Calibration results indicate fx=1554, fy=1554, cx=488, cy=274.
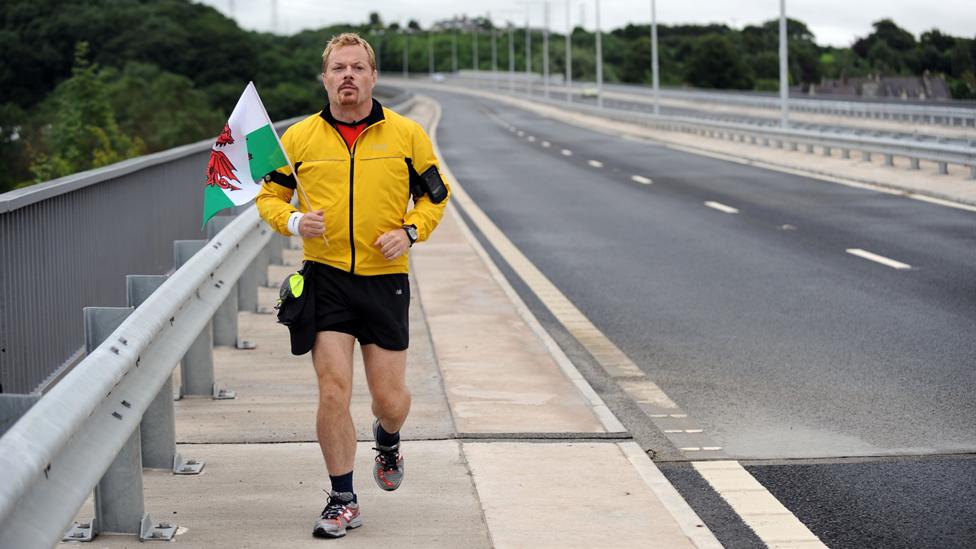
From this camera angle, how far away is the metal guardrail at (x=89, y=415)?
11.1ft

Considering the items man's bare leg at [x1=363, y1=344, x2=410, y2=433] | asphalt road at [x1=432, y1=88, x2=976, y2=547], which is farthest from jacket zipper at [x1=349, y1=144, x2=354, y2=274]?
asphalt road at [x1=432, y1=88, x2=976, y2=547]

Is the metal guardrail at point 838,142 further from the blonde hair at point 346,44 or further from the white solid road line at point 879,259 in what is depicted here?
the blonde hair at point 346,44

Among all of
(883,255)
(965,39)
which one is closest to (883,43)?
(965,39)

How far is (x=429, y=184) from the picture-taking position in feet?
18.9

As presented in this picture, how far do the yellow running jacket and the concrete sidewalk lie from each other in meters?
0.98

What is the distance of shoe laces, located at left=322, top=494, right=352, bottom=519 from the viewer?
5.50 metres

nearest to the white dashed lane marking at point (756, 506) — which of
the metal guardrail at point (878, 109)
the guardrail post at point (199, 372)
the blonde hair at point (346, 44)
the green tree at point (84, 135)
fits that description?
the blonde hair at point (346, 44)

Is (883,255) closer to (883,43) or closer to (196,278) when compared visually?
(196,278)

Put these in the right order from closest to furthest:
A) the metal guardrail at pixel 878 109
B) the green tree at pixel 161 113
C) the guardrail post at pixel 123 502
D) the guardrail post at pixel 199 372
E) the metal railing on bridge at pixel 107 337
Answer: the metal railing on bridge at pixel 107 337, the guardrail post at pixel 123 502, the guardrail post at pixel 199 372, the metal guardrail at pixel 878 109, the green tree at pixel 161 113

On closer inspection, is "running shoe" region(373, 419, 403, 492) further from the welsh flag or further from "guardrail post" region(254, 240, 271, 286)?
"guardrail post" region(254, 240, 271, 286)

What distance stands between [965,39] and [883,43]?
3671 centimetres

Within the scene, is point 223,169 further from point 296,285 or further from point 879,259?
point 879,259

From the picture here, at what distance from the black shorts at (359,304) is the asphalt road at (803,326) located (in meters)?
1.42

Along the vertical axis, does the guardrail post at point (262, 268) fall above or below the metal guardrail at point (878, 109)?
below
